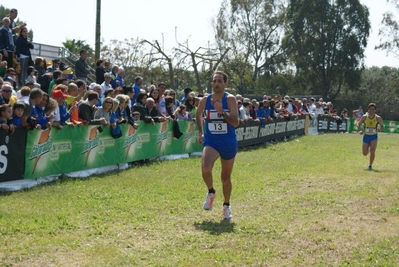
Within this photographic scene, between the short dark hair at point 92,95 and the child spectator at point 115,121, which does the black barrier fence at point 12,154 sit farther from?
the child spectator at point 115,121

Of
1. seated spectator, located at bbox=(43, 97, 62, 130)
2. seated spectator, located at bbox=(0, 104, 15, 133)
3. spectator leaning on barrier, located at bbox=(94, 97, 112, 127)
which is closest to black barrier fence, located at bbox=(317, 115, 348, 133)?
spectator leaning on barrier, located at bbox=(94, 97, 112, 127)

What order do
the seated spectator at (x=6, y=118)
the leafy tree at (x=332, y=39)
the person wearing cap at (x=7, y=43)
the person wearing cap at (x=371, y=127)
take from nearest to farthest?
the seated spectator at (x=6, y=118) → the person wearing cap at (x=7, y=43) → the person wearing cap at (x=371, y=127) → the leafy tree at (x=332, y=39)

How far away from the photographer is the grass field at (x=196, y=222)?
692 centimetres

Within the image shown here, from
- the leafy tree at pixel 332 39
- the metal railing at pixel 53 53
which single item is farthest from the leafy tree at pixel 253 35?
the metal railing at pixel 53 53

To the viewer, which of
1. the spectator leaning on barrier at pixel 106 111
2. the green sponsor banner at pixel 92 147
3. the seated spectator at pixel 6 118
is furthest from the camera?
the spectator leaning on barrier at pixel 106 111

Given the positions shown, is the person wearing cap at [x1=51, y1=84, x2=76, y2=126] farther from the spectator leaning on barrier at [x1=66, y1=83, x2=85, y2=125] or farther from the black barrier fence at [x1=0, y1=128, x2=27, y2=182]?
the black barrier fence at [x1=0, y1=128, x2=27, y2=182]

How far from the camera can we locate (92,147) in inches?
554

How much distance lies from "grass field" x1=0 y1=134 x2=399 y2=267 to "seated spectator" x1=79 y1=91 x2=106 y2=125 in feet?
4.37

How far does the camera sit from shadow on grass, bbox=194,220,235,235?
8297 mm

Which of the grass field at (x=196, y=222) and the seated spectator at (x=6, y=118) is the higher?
the seated spectator at (x=6, y=118)

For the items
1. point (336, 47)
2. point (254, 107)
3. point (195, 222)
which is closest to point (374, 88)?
point (336, 47)

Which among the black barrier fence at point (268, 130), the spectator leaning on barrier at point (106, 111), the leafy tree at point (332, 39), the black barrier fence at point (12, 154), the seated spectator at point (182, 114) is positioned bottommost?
the black barrier fence at point (268, 130)

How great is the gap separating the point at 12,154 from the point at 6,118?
0.72 meters

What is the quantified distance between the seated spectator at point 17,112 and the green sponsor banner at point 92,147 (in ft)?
1.20
